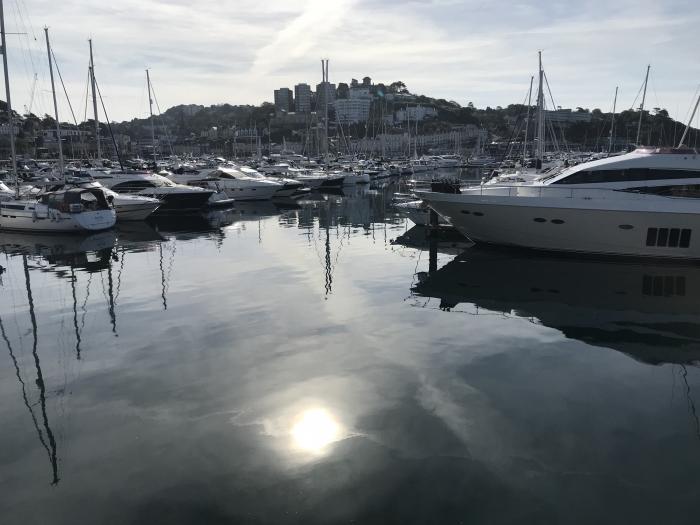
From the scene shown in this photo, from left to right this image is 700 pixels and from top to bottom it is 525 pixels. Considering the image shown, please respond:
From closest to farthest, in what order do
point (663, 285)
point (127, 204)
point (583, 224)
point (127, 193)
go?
point (663, 285)
point (583, 224)
point (127, 204)
point (127, 193)

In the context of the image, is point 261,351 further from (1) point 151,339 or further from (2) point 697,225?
(2) point 697,225

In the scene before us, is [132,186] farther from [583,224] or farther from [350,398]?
[350,398]

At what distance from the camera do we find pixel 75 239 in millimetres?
27203

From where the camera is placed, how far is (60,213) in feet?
89.9

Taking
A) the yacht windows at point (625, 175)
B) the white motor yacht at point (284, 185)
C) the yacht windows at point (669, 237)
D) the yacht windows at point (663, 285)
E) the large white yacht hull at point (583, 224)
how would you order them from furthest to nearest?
1. the white motor yacht at point (284, 185)
2. the yacht windows at point (625, 175)
3. the yacht windows at point (669, 237)
4. the large white yacht hull at point (583, 224)
5. the yacht windows at point (663, 285)

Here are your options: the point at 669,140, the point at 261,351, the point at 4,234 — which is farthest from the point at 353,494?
the point at 669,140

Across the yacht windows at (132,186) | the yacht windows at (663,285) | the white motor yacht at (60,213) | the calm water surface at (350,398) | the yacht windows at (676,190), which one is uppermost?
the yacht windows at (676,190)

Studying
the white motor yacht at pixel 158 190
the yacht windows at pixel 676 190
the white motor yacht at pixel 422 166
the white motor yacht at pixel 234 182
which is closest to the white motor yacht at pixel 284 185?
the white motor yacht at pixel 234 182

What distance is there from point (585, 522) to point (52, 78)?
146 ft

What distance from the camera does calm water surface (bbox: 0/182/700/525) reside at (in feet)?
20.9

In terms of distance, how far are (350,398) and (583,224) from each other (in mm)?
14772

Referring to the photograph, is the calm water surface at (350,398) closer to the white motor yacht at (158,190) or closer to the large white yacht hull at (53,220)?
the large white yacht hull at (53,220)

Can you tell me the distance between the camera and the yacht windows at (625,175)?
1991 centimetres

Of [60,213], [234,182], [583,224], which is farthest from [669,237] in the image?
[234,182]
